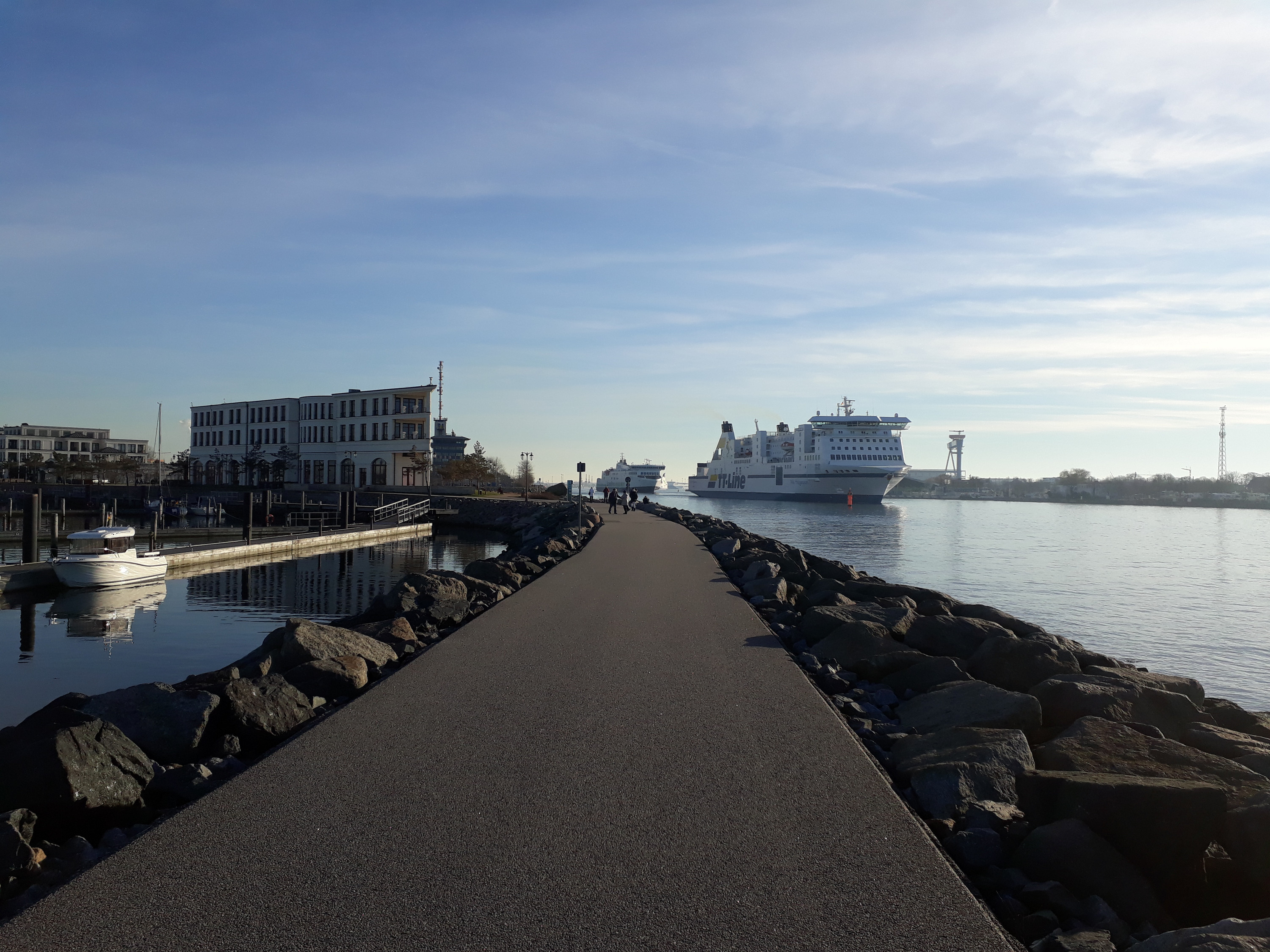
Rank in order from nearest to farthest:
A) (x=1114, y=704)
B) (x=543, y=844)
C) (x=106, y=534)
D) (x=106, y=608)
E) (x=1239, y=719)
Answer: (x=543, y=844)
(x=1114, y=704)
(x=1239, y=719)
(x=106, y=608)
(x=106, y=534)

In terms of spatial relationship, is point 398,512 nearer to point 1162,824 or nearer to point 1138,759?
point 1138,759

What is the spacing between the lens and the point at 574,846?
448cm

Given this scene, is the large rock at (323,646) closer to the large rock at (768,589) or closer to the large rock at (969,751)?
the large rock at (969,751)

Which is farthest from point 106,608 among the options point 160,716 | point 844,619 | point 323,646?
point 844,619

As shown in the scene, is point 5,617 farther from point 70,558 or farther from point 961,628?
point 961,628

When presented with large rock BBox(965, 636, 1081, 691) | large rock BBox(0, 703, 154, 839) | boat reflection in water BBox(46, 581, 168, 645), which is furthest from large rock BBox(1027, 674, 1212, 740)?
boat reflection in water BBox(46, 581, 168, 645)

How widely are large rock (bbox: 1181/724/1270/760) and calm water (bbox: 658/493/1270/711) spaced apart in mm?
6401

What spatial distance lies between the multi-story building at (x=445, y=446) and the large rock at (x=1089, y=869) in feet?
312

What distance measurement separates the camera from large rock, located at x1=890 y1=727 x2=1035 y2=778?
5773mm

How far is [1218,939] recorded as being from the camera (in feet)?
11.6

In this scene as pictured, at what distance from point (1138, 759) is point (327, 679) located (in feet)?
22.1

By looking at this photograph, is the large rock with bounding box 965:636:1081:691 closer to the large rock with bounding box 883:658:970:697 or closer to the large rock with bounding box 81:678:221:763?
the large rock with bounding box 883:658:970:697

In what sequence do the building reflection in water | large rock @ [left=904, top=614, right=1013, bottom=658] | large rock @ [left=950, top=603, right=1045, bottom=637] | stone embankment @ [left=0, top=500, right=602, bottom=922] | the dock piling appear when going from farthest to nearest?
the dock piling → the building reflection in water → large rock @ [left=950, top=603, right=1045, bottom=637] → large rock @ [left=904, top=614, right=1013, bottom=658] → stone embankment @ [left=0, top=500, right=602, bottom=922]

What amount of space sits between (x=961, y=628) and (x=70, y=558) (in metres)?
20.6
